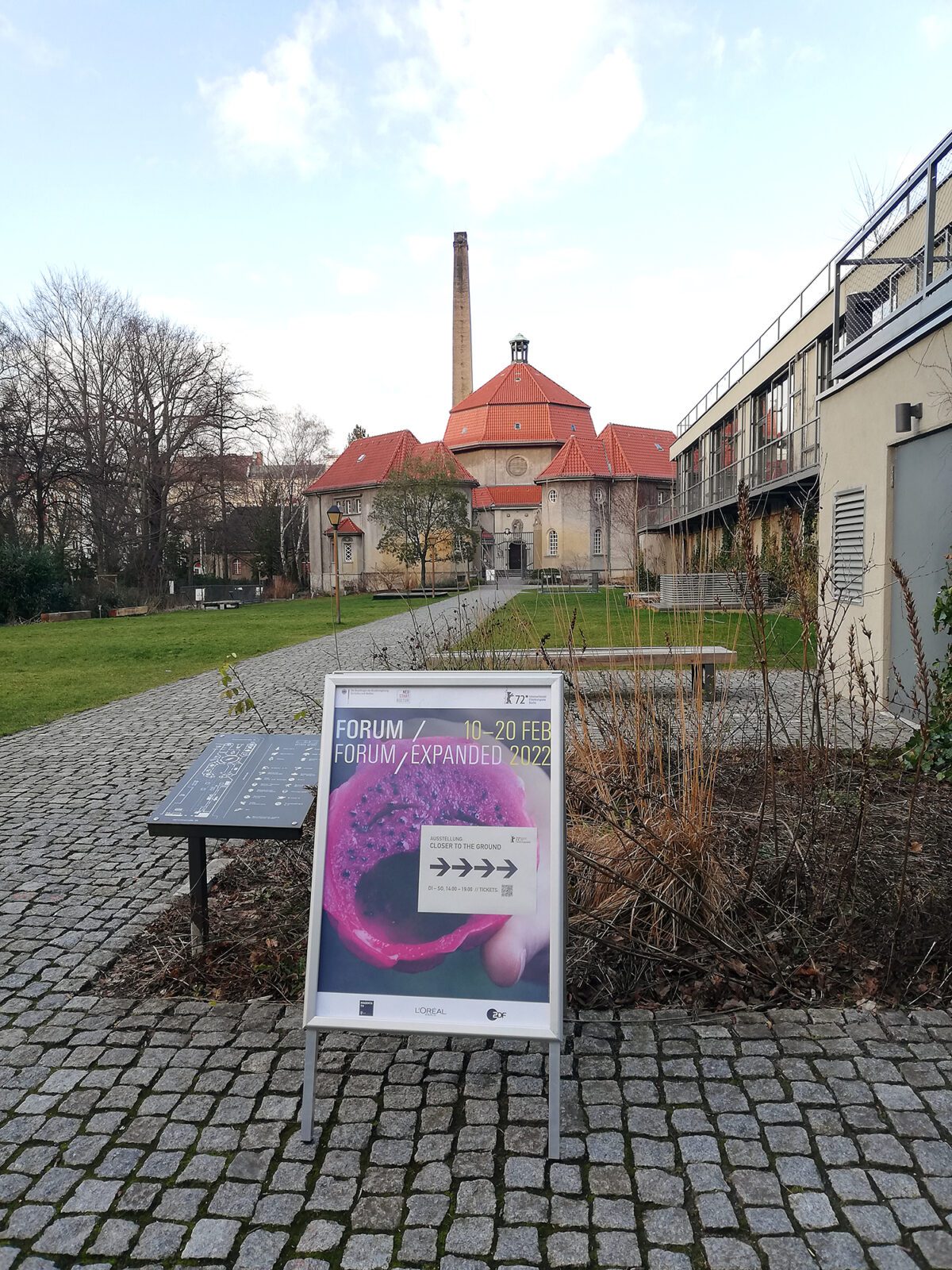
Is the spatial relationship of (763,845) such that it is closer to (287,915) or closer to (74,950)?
(287,915)

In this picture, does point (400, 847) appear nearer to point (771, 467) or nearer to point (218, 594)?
point (771, 467)

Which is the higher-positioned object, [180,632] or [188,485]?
[188,485]

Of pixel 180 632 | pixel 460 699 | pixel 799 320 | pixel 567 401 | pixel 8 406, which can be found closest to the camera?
pixel 460 699

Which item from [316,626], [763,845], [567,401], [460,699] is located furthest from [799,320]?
[567,401]

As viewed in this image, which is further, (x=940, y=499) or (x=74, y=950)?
(x=940, y=499)

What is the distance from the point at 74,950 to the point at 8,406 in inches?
1118

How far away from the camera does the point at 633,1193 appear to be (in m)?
2.44

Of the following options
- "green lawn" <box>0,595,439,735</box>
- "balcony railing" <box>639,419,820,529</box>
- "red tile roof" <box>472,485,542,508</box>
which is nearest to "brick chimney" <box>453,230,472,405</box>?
"red tile roof" <box>472,485,542,508</box>

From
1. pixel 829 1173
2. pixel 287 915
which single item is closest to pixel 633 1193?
pixel 829 1173

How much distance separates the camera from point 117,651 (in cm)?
1820

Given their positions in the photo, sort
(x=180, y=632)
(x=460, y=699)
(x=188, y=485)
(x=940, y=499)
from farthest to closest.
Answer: (x=188, y=485), (x=180, y=632), (x=940, y=499), (x=460, y=699)

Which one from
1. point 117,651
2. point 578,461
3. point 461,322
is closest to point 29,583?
point 117,651

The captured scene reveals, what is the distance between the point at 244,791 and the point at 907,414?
6.48m

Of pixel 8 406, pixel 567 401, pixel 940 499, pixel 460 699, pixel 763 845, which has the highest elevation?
pixel 567 401
